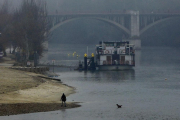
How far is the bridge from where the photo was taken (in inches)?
6427

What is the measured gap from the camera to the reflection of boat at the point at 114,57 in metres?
82.1

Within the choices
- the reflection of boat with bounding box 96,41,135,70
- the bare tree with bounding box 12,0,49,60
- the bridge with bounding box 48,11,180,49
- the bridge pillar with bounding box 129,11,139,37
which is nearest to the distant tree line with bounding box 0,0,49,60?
the bare tree with bounding box 12,0,49,60

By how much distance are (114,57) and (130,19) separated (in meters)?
96.7

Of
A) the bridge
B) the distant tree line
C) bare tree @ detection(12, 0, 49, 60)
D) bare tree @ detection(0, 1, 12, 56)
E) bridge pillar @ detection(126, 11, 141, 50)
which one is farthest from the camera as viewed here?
bridge pillar @ detection(126, 11, 141, 50)

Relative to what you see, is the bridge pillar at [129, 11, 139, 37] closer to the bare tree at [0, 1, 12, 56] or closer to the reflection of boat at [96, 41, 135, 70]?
the bare tree at [0, 1, 12, 56]

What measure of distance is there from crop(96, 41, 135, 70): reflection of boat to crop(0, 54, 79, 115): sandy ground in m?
27.6

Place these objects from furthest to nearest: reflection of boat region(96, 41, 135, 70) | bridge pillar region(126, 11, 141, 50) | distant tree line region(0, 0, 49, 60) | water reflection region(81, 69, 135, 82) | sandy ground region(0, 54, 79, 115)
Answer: bridge pillar region(126, 11, 141, 50), distant tree line region(0, 0, 49, 60), reflection of boat region(96, 41, 135, 70), water reflection region(81, 69, 135, 82), sandy ground region(0, 54, 79, 115)

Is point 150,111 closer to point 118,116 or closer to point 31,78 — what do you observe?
point 118,116

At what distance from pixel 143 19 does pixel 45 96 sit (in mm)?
143303

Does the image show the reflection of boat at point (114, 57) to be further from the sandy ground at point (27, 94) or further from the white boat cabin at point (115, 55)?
the sandy ground at point (27, 94)

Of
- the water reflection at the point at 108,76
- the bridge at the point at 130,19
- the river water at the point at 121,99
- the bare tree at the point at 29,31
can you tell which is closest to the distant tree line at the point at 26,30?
the bare tree at the point at 29,31

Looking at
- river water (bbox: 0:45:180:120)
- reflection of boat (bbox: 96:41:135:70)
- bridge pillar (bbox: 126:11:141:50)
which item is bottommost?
river water (bbox: 0:45:180:120)

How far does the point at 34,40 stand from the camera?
94250mm

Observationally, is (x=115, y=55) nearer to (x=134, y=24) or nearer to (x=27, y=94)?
(x=27, y=94)
